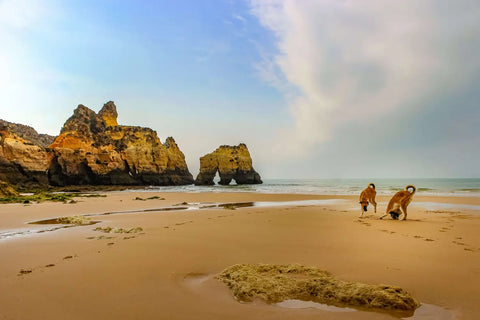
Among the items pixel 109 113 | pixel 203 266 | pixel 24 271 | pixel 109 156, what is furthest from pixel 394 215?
pixel 109 113

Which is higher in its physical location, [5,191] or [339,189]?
[339,189]

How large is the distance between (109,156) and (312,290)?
58.1 metres

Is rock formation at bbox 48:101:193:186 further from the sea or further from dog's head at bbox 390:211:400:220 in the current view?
dog's head at bbox 390:211:400:220

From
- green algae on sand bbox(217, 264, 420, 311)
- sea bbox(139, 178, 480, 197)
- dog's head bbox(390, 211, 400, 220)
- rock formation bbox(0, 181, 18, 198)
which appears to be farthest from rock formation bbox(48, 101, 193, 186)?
green algae on sand bbox(217, 264, 420, 311)

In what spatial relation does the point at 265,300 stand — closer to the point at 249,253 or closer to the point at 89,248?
the point at 249,253

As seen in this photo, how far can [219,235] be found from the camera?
6.78m

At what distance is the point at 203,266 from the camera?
4.31 metres

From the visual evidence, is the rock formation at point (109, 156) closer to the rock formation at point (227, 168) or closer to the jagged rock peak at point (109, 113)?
the jagged rock peak at point (109, 113)

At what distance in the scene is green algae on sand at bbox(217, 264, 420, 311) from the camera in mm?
2777

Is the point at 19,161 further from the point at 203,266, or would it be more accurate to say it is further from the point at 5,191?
the point at 203,266

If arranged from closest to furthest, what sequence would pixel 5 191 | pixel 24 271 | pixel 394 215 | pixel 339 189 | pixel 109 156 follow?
1. pixel 24 271
2. pixel 394 215
3. pixel 5 191
4. pixel 339 189
5. pixel 109 156

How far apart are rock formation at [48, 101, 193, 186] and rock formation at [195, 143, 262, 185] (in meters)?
4.93

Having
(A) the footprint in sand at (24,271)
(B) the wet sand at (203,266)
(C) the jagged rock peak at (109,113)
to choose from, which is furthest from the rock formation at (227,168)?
(A) the footprint in sand at (24,271)

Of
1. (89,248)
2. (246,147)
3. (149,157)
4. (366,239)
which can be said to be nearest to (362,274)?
(366,239)
